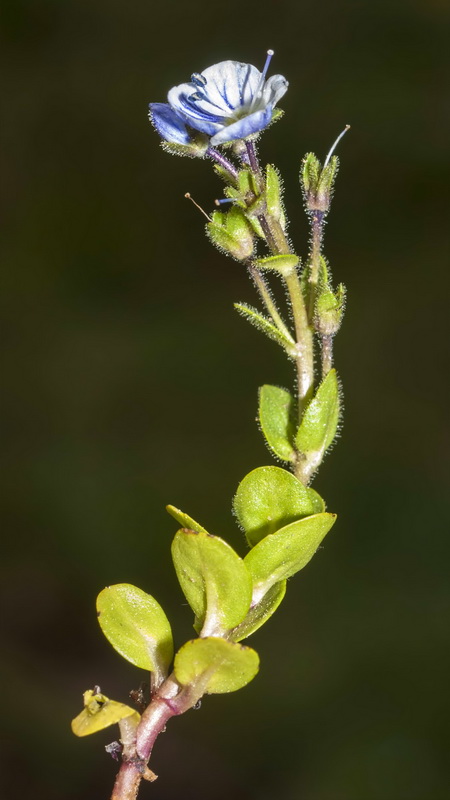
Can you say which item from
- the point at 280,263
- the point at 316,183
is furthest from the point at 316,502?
the point at 316,183

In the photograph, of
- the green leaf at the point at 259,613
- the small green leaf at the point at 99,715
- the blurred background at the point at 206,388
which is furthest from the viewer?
the blurred background at the point at 206,388

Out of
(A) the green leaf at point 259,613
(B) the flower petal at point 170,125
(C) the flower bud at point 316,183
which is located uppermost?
(B) the flower petal at point 170,125

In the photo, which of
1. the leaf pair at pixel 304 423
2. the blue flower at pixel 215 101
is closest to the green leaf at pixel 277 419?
the leaf pair at pixel 304 423

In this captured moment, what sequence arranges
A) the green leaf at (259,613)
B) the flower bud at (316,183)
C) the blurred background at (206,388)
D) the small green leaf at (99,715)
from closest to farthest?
the small green leaf at (99,715) < the green leaf at (259,613) < the flower bud at (316,183) < the blurred background at (206,388)

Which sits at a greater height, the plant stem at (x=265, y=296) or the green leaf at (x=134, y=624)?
the plant stem at (x=265, y=296)

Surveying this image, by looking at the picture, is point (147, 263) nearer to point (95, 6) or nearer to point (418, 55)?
point (95, 6)

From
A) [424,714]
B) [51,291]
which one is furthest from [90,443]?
[424,714]

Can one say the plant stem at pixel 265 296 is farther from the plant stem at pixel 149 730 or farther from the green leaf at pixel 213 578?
the plant stem at pixel 149 730
